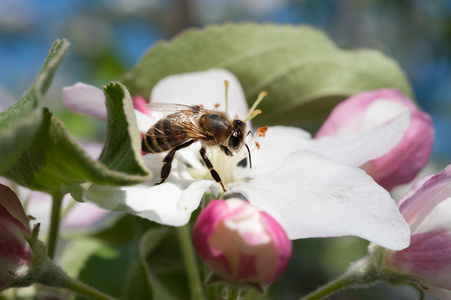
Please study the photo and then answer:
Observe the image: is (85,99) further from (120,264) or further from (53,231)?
(120,264)

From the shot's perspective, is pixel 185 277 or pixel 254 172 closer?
pixel 254 172

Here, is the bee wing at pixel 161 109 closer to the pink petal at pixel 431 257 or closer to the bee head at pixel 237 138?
the bee head at pixel 237 138

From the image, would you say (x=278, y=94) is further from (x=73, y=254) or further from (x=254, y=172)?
(x=73, y=254)

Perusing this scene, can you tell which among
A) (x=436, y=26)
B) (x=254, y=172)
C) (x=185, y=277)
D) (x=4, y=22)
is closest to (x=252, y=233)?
(x=254, y=172)

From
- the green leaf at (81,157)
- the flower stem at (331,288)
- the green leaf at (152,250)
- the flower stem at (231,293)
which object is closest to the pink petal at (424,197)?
the flower stem at (331,288)

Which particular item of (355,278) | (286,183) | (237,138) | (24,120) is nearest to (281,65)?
(237,138)
